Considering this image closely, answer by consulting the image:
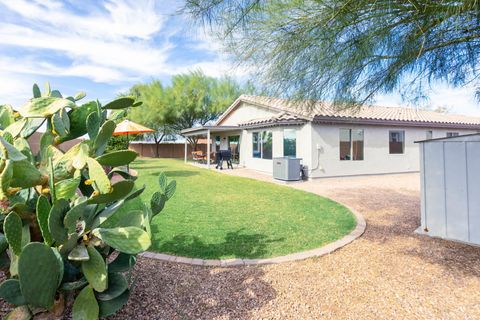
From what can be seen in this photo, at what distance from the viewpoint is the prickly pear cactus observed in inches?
69.4

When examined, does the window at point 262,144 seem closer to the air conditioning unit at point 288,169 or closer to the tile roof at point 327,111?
the tile roof at point 327,111

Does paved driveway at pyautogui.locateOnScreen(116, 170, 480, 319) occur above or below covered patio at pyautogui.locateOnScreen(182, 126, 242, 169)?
below

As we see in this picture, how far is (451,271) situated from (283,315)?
267 centimetres

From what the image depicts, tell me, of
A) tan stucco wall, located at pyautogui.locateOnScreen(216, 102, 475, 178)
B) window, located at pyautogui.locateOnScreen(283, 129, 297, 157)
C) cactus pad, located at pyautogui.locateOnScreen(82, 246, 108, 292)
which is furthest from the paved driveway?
window, located at pyautogui.locateOnScreen(283, 129, 297, 157)

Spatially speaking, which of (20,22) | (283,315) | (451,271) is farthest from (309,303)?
(20,22)

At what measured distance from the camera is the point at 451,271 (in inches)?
150

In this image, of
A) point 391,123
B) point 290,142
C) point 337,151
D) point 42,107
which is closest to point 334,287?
point 42,107

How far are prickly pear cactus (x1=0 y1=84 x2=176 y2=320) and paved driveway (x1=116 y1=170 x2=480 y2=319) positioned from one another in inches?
29.8

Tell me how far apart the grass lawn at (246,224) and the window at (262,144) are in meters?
7.22

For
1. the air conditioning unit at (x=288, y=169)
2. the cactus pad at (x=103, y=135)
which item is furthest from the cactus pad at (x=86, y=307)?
the air conditioning unit at (x=288, y=169)

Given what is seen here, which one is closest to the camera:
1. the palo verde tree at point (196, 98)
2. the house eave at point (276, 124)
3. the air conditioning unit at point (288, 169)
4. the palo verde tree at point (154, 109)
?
the air conditioning unit at point (288, 169)

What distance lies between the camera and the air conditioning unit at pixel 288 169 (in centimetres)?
1286

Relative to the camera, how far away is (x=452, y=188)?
4660 mm

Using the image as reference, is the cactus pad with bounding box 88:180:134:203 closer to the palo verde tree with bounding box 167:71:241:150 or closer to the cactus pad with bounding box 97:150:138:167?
the cactus pad with bounding box 97:150:138:167
